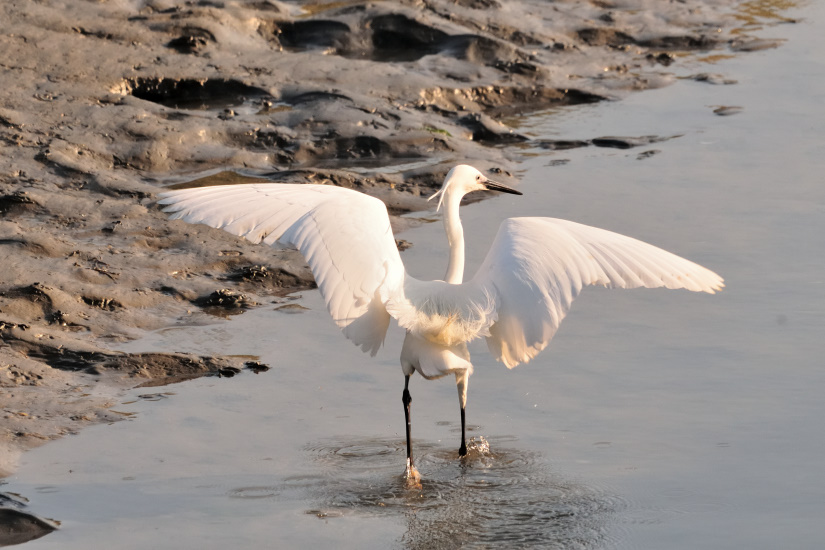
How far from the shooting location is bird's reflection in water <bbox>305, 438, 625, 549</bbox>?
4.54 meters

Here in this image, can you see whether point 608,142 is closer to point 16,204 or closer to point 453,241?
point 453,241

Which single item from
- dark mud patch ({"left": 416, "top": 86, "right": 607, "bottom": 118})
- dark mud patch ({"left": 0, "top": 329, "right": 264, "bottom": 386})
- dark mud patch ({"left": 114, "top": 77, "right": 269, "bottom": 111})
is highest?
dark mud patch ({"left": 114, "top": 77, "right": 269, "bottom": 111})

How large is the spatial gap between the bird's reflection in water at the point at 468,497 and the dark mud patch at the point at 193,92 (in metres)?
5.34

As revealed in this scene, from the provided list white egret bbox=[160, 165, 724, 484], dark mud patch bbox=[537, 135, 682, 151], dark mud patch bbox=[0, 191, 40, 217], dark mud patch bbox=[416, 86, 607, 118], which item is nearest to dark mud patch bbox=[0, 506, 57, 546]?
white egret bbox=[160, 165, 724, 484]

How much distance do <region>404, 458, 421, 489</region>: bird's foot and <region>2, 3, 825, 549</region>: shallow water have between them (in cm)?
4

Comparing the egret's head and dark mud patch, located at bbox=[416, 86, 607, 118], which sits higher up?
the egret's head

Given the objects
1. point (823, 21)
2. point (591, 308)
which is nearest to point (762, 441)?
point (591, 308)

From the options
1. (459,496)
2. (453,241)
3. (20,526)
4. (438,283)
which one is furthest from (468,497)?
(20,526)

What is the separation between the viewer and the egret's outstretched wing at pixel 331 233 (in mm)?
4844

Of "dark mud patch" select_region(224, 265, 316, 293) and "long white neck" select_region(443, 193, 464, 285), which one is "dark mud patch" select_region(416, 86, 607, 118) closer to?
"dark mud patch" select_region(224, 265, 316, 293)

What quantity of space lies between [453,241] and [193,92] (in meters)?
5.26

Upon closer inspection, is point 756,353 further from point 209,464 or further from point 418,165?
point 418,165

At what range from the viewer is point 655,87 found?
1102cm

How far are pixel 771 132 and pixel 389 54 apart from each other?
12.9 feet
